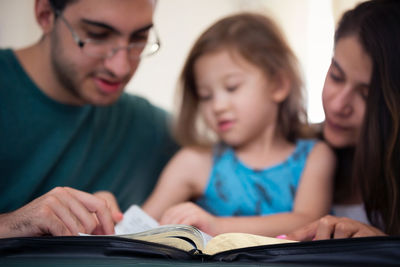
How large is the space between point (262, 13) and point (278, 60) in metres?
0.14

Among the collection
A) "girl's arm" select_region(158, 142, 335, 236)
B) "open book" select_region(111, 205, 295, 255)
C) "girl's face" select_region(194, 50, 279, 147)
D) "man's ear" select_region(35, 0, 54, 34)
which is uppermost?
"man's ear" select_region(35, 0, 54, 34)

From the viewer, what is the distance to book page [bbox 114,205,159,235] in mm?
799

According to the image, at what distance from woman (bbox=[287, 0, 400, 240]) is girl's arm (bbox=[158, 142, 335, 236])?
13 centimetres

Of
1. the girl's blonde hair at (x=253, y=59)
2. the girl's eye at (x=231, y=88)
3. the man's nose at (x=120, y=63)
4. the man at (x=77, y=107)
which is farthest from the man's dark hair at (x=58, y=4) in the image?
the girl's eye at (x=231, y=88)

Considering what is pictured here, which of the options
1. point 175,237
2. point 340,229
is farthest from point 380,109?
point 175,237

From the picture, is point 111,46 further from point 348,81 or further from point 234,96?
point 348,81

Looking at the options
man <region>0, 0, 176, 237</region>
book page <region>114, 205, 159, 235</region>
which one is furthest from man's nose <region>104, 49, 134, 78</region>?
book page <region>114, 205, 159, 235</region>

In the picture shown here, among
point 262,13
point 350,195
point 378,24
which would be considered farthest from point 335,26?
point 350,195

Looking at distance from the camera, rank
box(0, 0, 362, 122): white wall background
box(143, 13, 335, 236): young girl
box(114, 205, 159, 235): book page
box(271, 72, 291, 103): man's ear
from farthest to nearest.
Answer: box(271, 72, 291, 103): man's ear, box(143, 13, 335, 236): young girl, box(0, 0, 362, 122): white wall background, box(114, 205, 159, 235): book page

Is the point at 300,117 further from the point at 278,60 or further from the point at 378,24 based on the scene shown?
the point at 378,24

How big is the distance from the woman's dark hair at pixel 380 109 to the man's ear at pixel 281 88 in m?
0.32

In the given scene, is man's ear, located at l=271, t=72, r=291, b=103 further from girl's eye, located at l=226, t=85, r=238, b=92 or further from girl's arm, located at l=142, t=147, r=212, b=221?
girl's arm, located at l=142, t=147, r=212, b=221

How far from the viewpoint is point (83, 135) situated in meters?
1.19

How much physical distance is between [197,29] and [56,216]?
656 millimetres
